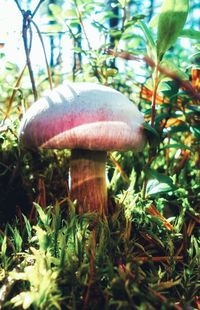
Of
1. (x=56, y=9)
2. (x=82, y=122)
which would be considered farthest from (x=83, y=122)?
(x=56, y=9)

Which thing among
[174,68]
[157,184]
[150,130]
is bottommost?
[157,184]

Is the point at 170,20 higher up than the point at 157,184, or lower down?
higher up

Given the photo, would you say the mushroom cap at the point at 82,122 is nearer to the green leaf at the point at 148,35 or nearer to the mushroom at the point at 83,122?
the mushroom at the point at 83,122

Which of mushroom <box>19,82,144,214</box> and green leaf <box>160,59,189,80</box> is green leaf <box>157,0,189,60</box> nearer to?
green leaf <box>160,59,189,80</box>

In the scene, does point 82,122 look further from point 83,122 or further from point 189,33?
point 189,33

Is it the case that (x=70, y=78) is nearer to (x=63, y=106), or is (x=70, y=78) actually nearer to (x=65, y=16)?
(x=65, y=16)

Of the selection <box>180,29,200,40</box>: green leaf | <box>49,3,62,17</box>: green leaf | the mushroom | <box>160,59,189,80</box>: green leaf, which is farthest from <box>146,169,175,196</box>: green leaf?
<box>49,3,62,17</box>: green leaf
